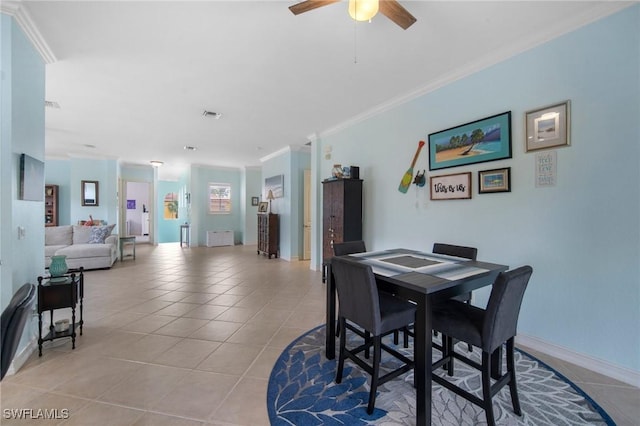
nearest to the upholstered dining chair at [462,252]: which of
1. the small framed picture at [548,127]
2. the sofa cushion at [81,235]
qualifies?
the small framed picture at [548,127]

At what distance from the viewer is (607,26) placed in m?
1.97

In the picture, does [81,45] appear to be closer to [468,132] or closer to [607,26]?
[468,132]

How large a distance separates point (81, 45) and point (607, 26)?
425 centimetres

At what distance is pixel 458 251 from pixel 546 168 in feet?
3.24

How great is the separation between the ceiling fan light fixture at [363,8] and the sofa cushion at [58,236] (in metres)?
7.02

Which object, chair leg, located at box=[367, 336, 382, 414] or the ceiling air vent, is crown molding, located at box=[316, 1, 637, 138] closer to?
the ceiling air vent

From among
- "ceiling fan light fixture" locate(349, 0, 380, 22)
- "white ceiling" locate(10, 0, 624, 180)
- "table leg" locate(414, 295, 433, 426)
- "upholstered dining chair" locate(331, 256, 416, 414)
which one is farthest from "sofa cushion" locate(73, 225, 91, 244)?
"table leg" locate(414, 295, 433, 426)

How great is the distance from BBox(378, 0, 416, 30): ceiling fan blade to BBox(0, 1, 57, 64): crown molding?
251 cm

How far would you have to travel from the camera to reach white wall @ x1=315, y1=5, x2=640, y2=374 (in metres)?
1.89

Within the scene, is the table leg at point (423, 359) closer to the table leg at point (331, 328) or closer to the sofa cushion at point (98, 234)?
the table leg at point (331, 328)

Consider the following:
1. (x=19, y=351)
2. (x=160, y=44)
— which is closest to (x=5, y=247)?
(x=19, y=351)

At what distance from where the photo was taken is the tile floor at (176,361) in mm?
1634

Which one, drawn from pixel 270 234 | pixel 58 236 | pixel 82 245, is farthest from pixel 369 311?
pixel 58 236

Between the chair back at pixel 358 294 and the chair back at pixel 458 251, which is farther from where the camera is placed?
the chair back at pixel 458 251
